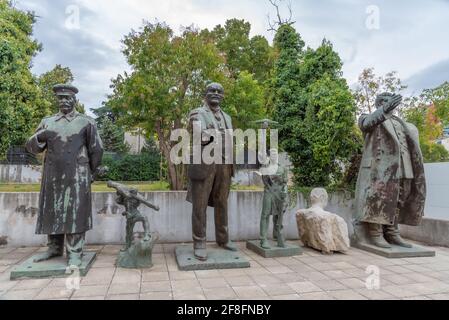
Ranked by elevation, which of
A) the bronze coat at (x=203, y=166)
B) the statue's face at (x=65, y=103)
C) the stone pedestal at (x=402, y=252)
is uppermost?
the statue's face at (x=65, y=103)

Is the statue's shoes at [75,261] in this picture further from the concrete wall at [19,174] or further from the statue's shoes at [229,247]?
the concrete wall at [19,174]

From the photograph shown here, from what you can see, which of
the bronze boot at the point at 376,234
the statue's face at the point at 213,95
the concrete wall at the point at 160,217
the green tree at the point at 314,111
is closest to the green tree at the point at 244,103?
the green tree at the point at 314,111

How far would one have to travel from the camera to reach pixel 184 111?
8.88 metres

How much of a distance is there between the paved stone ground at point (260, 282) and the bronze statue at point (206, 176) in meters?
0.56

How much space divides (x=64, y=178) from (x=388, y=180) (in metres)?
4.58

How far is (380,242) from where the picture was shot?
5137 millimetres

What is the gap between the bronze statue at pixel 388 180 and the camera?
505 cm

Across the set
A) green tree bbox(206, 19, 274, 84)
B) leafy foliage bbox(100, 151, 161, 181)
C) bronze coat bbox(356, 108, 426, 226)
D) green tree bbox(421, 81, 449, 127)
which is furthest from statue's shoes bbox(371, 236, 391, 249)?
green tree bbox(206, 19, 274, 84)

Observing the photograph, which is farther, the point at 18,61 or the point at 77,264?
the point at 18,61

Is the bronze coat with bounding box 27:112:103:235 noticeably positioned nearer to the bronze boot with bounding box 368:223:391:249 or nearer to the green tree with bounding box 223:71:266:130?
the bronze boot with bounding box 368:223:391:249

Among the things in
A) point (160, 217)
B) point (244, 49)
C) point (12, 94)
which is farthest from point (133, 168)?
point (160, 217)

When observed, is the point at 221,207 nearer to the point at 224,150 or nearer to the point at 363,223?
the point at 224,150

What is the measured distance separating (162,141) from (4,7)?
4837 millimetres

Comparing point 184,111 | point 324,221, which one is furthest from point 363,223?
point 184,111
